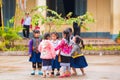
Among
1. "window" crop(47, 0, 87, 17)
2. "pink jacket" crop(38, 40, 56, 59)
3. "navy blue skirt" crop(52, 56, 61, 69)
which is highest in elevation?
"window" crop(47, 0, 87, 17)

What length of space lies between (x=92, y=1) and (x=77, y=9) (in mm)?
1002

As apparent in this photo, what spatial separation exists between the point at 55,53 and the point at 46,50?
0.27m

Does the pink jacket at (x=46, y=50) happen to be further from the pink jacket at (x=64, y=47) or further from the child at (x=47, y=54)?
the pink jacket at (x=64, y=47)

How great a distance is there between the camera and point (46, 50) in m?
13.9

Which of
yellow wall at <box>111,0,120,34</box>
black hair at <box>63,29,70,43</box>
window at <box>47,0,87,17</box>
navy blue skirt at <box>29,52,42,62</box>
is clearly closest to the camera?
black hair at <box>63,29,70,43</box>

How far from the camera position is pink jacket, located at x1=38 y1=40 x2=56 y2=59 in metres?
13.8

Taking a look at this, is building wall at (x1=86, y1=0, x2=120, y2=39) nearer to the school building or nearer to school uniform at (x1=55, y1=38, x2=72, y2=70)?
the school building

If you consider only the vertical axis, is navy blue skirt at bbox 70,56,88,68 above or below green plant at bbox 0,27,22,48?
below

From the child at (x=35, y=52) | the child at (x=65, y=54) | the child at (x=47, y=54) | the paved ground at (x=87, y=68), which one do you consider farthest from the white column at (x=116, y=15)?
the child at (x=47, y=54)

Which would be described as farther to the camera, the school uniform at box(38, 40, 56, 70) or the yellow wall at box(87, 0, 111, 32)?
the yellow wall at box(87, 0, 111, 32)

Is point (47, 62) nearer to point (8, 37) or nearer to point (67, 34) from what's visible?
point (67, 34)

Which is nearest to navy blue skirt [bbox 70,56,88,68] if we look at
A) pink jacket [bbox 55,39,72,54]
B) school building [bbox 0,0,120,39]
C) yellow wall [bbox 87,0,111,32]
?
pink jacket [bbox 55,39,72,54]

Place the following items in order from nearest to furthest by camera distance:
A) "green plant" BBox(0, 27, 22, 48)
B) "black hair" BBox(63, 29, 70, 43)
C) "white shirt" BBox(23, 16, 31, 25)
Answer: "black hair" BBox(63, 29, 70, 43), "green plant" BBox(0, 27, 22, 48), "white shirt" BBox(23, 16, 31, 25)

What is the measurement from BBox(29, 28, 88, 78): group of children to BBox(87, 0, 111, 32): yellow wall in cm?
1460
